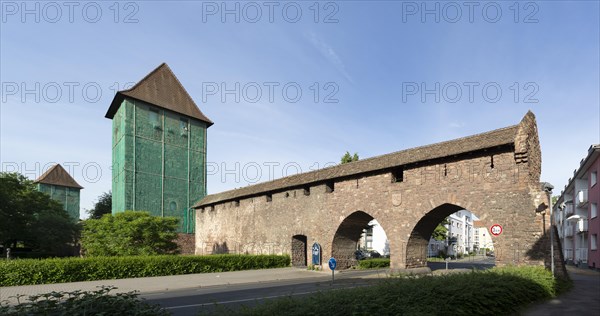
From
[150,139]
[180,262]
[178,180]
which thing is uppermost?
[150,139]

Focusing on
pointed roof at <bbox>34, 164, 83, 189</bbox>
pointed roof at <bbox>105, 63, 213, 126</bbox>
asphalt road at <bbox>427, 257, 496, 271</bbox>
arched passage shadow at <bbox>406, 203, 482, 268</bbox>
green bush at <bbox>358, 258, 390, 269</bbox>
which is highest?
pointed roof at <bbox>105, 63, 213, 126</bbox>

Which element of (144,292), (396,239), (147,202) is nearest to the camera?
(144,292)

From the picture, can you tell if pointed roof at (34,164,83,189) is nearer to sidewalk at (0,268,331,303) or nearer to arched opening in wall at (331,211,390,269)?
sidewalk at (0,268,331,303)

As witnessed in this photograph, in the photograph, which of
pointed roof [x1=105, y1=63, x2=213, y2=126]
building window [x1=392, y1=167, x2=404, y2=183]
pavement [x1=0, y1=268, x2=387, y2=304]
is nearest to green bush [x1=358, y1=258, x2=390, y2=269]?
pavement [x1=0, y1=268, x2=387, y2=304]

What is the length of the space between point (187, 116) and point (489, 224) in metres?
31.6

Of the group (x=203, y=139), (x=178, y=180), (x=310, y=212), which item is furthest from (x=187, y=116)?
(x=310, y=212)

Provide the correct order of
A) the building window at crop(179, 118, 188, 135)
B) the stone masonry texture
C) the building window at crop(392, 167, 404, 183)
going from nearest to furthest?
1. the stone masonry texture
2. the building window at crop(392, 167, 404, 183)
3. the building window at crop(179, 118, 188, 135)

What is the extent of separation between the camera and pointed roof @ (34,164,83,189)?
59.0 metres

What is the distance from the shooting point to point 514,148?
17.1 meters

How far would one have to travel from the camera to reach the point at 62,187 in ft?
199

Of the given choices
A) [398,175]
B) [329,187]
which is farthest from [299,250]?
[398,175]

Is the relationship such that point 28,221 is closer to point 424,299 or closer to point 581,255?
point 424,299

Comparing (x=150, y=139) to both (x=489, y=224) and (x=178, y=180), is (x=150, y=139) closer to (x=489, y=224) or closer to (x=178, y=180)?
(x=178, y=180)

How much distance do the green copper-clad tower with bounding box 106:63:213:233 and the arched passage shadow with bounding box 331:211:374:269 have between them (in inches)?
779
